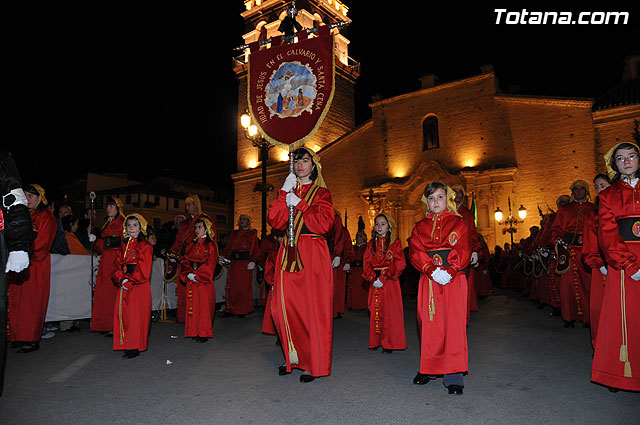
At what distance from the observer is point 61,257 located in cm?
772

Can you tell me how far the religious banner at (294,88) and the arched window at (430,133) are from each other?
19.9m

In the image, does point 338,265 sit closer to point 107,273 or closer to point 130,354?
point 130,354

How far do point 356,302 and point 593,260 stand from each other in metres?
7.16

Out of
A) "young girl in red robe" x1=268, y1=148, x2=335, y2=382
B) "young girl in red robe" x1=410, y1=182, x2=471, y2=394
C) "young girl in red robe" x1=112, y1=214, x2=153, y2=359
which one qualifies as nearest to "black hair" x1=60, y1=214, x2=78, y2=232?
"young girl in red robe" x1=112, y1=214, x2=153, y2=359

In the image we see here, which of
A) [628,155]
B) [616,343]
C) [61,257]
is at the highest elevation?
[628,155]

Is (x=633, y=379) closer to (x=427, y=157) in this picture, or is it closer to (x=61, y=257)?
(x=61, y=257)

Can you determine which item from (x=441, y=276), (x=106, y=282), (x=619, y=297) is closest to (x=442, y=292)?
(x=441, y=276)

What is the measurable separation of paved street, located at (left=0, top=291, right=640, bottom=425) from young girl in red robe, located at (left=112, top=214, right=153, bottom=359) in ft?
0.75

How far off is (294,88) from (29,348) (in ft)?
16.2

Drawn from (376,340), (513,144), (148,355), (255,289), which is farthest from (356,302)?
(513,144)

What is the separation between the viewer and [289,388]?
13.7 feet

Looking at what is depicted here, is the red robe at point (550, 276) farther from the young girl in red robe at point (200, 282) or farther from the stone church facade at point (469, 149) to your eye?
the stone church facade at point (469, 149)

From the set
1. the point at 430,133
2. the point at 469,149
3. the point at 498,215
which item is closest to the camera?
the point at 498,215

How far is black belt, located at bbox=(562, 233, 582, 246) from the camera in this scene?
7.23 m
